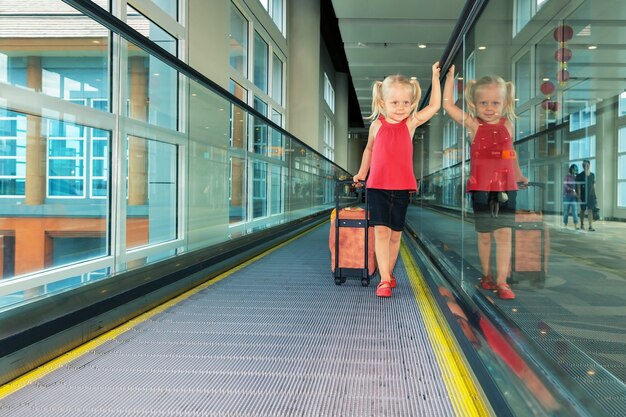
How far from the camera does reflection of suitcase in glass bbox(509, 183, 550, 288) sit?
2.79 m

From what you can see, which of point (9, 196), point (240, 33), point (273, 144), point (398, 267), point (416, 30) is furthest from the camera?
point (416, 30)

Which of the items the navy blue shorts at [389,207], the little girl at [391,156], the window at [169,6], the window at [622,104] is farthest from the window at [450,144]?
the window at [169,6]

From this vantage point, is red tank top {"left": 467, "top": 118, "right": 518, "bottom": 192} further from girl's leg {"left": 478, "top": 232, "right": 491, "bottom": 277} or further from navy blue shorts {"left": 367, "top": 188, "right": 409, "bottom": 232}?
navy blue shorts {"left": 367, "top": 188, "right": 409, "bottom": 232}

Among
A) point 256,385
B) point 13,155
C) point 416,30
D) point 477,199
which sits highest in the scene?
point 416,30

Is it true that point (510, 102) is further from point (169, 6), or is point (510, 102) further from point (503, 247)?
point (169, 6)

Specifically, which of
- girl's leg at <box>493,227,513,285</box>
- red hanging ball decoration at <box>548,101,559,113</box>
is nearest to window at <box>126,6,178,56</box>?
girl's leg at <box>493,227,513,285</box>

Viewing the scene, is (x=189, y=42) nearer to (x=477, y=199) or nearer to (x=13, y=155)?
(x=13, y=155)

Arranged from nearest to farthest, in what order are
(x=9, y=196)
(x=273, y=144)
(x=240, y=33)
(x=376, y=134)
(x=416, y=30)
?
(x=9, y=196) → (x=376, y=134) → (x=273, y=144) → (x=240, y=33) → (x=416, y=30)

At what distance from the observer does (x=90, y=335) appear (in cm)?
266

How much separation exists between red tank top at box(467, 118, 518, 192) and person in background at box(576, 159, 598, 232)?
34 cm

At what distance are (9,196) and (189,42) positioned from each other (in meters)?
4.62

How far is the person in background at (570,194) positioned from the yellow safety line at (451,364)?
1.00 metres

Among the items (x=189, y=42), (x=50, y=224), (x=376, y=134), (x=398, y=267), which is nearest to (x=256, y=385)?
(x=50, y=224)

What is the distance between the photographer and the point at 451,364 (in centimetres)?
228
